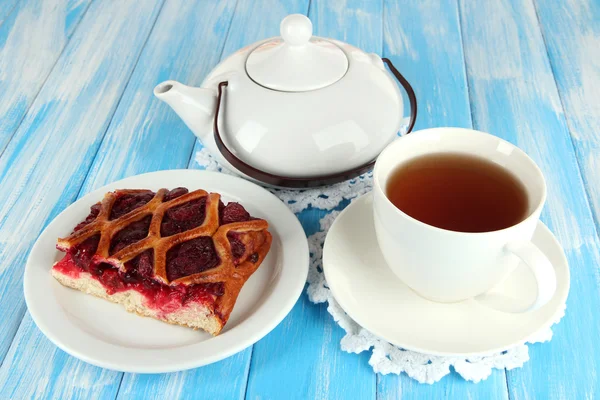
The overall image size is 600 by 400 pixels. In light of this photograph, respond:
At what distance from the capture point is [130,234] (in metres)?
1.02

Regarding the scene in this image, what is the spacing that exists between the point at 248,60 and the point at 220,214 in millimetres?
345

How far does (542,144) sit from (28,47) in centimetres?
147

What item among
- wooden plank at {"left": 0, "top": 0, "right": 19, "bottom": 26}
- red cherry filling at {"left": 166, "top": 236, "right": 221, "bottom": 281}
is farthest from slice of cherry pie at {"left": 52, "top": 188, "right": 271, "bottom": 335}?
wooden plank at {"left": 0, "top": 0, "right": 19, "bottom": 26}

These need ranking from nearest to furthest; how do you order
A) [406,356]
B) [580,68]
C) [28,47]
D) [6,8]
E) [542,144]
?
[406,356], [542,144], [580,68], [28,47], [6,8]

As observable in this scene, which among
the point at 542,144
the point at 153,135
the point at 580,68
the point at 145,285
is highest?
the point at 145,285

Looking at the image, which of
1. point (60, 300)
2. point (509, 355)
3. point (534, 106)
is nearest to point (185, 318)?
point (60, 300)

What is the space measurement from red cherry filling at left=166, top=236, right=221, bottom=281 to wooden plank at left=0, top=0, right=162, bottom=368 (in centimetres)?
32

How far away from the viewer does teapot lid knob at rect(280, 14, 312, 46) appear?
113cm

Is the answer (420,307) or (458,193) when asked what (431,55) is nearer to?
(458,193)

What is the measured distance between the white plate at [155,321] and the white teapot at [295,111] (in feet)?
0.27

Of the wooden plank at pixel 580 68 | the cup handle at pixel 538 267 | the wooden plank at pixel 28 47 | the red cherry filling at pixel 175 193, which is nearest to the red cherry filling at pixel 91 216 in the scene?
the red cherry filling at pixel 175 193

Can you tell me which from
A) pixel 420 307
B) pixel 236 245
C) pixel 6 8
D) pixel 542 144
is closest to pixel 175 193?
pixel 236 245

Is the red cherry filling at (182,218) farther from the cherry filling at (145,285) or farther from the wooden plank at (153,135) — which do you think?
the wooden plank at (153,135)

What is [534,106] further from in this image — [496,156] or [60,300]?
[60,300]
